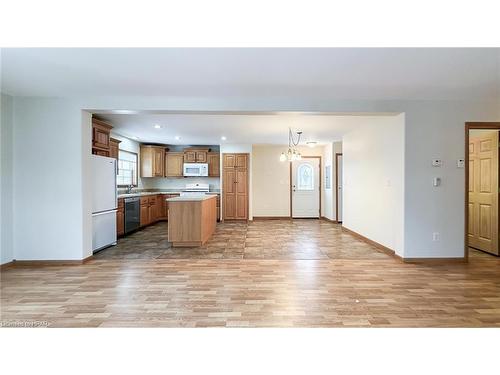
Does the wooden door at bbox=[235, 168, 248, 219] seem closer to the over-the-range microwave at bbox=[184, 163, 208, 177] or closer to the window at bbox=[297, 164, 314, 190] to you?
the over-the-range microwave at bbox=[184, 163, 208, 177]

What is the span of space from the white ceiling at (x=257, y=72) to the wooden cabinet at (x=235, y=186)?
455 centimetres

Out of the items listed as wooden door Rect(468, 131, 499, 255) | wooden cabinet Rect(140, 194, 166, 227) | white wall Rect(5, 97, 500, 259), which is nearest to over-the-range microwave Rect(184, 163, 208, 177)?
wooden cabinet Rect(140, 194, 166, 227)

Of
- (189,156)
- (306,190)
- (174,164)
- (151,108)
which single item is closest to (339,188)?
(306,190)

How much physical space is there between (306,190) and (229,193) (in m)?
2.62

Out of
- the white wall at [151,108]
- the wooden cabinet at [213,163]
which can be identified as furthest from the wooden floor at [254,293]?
the wooden cabinet at [213,163]

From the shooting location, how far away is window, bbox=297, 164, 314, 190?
8.91 metres

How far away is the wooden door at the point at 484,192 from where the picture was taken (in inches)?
170

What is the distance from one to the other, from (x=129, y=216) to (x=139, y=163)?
94.5 inches

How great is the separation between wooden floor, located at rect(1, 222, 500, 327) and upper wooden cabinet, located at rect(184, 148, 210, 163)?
4736 millimetres

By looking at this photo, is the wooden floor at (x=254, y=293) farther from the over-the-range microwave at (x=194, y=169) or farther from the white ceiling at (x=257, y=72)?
the over-the-range microwave at (x=194, y=169)

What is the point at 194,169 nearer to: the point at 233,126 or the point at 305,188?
the point at 233,126

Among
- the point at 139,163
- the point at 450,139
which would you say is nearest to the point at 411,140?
the point at 450,139

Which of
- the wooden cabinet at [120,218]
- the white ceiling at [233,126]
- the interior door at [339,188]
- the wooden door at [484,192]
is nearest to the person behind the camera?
the wooden door at [484,192]

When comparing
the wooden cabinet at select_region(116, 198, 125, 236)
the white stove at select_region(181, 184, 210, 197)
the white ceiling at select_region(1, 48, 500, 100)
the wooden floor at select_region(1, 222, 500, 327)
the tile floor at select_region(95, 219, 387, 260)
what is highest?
the white ceiling at select_region(1, 48, 500, 100)
